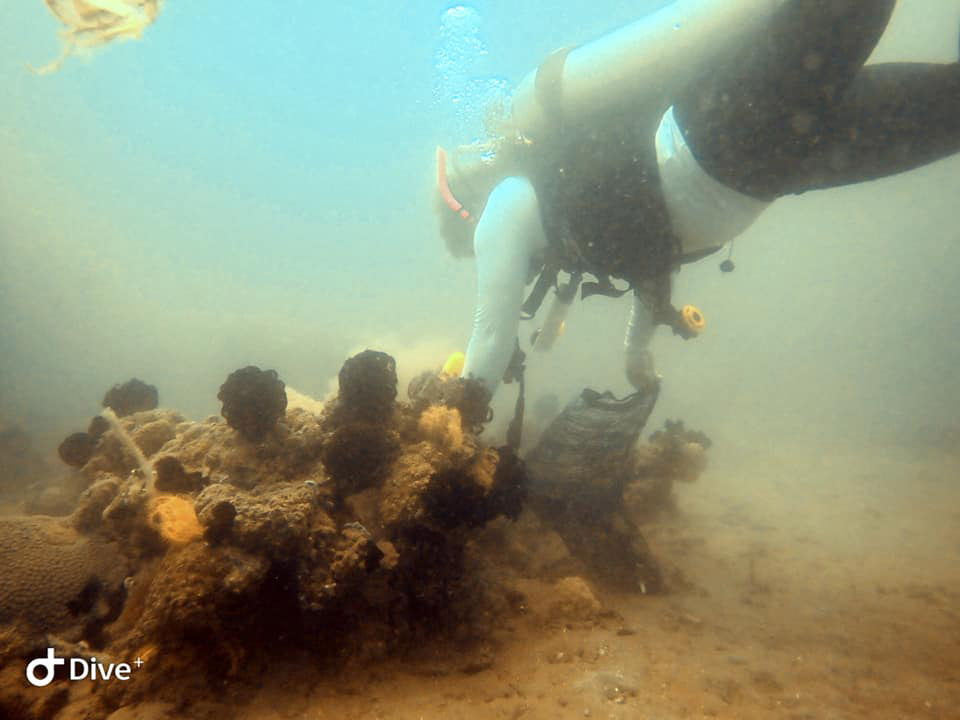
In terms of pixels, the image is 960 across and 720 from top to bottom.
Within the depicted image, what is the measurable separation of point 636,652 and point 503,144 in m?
4.54

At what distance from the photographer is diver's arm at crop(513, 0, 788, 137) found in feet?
11.5

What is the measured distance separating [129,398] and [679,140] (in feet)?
16.9

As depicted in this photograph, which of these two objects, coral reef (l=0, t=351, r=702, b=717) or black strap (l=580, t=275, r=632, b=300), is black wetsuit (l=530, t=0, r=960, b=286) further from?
coral reef (l=0, t=351, r=702, b=717)

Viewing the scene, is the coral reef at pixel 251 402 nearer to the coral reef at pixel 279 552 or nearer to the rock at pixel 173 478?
the coral reef at pixel 279 552

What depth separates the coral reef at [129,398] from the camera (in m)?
4.52

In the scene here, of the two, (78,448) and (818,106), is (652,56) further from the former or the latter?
(78,448)

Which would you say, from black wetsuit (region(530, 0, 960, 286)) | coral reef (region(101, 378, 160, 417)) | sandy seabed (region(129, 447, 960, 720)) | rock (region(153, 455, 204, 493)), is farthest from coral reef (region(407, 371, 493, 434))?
coral reef (region(101, 378, 160, 417))

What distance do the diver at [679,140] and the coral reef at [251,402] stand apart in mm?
1448

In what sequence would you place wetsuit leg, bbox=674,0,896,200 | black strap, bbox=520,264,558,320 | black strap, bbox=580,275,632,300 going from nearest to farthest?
wetsuit leg, bbox=674,0,896,200
black strap, bbox=580,275,632,300
black strap, bbox=520,264,558,320

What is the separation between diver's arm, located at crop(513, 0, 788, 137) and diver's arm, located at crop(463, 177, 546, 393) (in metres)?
0.93

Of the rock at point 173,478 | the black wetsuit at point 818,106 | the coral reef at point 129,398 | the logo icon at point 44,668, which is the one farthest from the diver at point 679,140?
the coral reef at point 129,398

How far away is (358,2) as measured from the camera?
197 ft

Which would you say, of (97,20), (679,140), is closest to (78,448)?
(97,20)

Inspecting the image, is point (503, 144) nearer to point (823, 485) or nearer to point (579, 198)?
point (579, 198)
